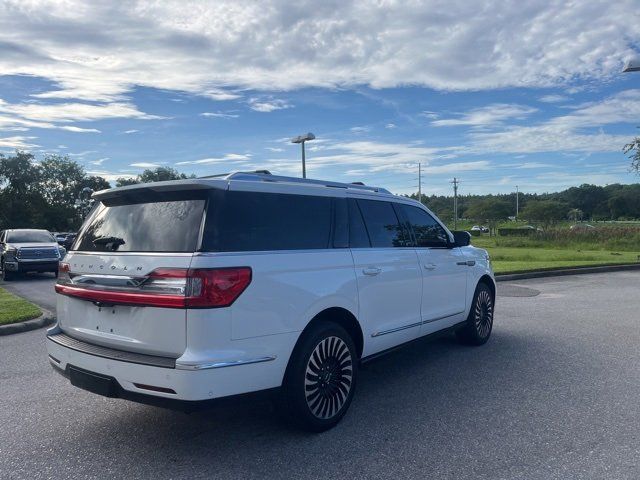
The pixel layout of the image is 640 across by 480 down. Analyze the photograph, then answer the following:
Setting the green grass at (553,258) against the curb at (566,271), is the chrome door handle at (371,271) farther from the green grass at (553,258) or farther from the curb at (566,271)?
the green grass at (553,258)

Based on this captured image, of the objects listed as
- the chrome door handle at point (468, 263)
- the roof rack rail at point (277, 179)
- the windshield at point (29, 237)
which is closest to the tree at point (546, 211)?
the windshield at point (29, 237)

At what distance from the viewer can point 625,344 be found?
714 cm

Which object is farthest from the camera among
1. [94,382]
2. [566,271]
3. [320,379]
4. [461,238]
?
[566,271]

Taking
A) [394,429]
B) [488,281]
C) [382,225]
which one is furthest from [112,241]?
[488,281]

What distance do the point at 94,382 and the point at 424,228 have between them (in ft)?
12.3

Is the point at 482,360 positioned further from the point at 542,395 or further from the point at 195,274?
the point at 195,274

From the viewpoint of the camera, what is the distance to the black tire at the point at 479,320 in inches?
272

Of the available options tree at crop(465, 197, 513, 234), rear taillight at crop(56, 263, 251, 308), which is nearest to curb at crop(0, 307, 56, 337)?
rear taillight at crop(56, 263, 251, 308)

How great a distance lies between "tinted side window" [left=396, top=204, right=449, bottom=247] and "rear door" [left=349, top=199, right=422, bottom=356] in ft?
0.78

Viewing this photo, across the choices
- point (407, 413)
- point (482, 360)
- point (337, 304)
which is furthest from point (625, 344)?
point (337, 304)

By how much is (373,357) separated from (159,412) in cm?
197

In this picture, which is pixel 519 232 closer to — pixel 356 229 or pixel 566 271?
pixel 566 271

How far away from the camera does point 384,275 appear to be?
5035 millimetres

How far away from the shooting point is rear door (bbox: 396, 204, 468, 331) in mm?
5785
